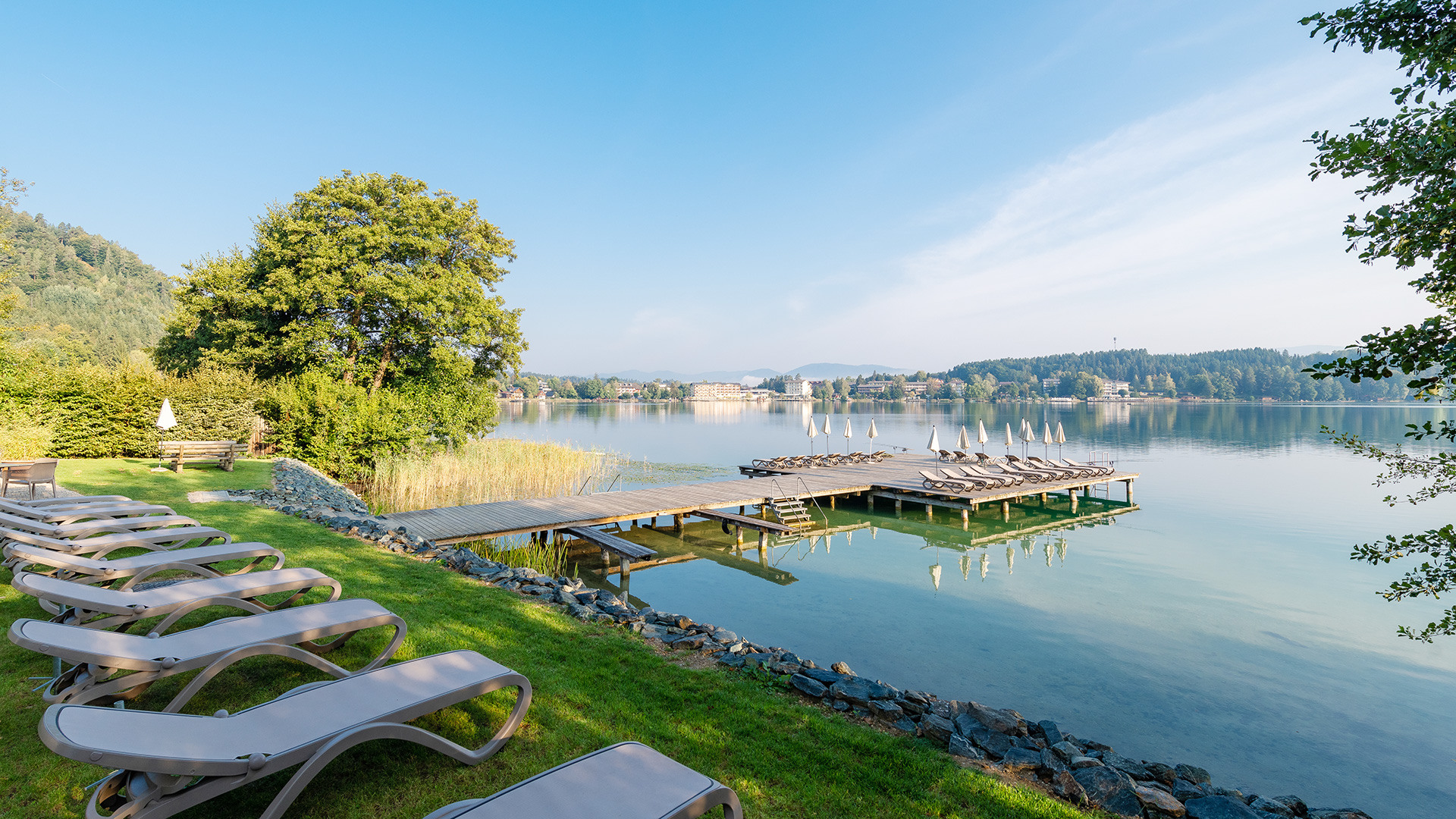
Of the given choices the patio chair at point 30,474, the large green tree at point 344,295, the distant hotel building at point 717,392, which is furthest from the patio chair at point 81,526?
the distant hotel building at point 717,392

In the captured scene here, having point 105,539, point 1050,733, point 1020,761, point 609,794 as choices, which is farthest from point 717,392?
point 609,794

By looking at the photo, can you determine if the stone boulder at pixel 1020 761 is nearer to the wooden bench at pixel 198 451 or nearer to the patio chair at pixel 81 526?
the patio chair at pixel 81 526

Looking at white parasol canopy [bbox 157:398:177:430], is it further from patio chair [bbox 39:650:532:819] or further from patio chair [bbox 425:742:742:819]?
patio chair [bbox 425:742:742:819]

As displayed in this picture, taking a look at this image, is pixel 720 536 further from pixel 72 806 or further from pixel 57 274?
pixel 57 274

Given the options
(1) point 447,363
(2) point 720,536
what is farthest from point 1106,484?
(1) point 447,363

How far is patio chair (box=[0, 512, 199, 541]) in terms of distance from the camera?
513 centimetres

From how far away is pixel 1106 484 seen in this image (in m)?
22.1

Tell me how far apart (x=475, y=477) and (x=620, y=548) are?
7.81m

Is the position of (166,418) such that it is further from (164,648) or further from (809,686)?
(809,686)

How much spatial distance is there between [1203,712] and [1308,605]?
5.86m

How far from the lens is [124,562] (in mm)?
4621

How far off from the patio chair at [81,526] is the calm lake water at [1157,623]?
5.97 m

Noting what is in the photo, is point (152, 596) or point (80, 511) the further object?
point (80, 511)

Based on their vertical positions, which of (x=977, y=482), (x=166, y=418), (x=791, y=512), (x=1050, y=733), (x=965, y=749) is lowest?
(x=791, y=512)
